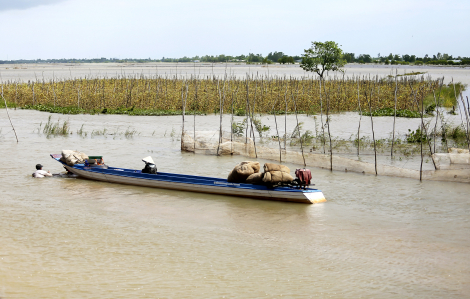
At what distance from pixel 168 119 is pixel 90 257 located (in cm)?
1391

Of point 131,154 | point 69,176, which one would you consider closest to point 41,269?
point 69,176

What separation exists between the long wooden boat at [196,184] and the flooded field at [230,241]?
14 centimetres

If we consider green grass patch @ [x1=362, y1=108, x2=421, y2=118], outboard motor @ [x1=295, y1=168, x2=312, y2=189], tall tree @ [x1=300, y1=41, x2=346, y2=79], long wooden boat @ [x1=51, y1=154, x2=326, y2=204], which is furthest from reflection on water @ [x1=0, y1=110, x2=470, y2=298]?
tall tree @ [x1=300, y1=41, x2=346, y2=79]

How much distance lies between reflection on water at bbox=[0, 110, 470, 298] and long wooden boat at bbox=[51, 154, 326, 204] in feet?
0.48

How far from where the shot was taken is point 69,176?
10.6m

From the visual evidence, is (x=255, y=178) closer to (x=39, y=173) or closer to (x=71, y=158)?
(x=71, y=158)

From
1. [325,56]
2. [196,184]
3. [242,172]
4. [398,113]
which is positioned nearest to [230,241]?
[242,172]

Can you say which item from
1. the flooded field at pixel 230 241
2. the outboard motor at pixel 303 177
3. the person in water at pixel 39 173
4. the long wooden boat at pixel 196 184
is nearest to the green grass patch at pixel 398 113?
the flooded field at pixel 230 241

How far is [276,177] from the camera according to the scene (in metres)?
8.53

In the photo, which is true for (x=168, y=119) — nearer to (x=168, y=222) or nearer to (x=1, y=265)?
(x=168, y=222)

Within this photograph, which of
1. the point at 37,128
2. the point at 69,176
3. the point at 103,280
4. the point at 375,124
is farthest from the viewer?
the point at 375,124

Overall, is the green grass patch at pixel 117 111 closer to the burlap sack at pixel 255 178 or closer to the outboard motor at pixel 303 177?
the burlap sack at pixel 255 178

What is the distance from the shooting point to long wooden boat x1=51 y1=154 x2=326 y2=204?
8.52 m

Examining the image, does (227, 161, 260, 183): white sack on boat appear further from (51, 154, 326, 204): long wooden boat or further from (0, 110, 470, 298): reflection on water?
(0, 110, 470, 298): reflection on water
